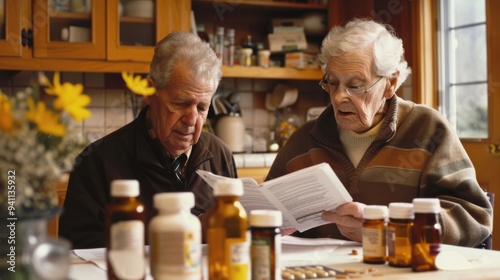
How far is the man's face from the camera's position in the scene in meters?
1.99

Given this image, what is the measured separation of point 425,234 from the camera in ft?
4.17

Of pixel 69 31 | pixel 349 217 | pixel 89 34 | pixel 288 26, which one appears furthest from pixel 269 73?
pixel 349 217

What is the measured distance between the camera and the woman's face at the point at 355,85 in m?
1.98

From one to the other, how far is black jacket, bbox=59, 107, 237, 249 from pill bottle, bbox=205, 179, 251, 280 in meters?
0.76

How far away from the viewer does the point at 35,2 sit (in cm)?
329

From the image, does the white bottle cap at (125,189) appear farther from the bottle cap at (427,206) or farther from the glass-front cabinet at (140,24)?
the glass-front cabinet at (140,24)

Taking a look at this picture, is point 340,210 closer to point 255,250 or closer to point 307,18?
point 255,250

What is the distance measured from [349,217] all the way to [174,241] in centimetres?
71

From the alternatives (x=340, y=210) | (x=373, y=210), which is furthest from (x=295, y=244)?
(x=373, y=210)

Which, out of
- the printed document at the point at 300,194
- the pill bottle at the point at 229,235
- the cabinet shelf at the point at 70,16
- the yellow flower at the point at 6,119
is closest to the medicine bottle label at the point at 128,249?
the pill bottle at the point at 229,235

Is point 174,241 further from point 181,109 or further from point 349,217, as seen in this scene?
point 181,109

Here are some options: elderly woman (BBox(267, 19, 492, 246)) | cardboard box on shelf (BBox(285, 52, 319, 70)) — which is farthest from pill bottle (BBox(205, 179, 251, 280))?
cardboard box on shelf (BBox(285, 52, 319, 70))

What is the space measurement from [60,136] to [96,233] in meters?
0.96

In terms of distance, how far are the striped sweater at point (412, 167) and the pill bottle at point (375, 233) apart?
38 centimetres
